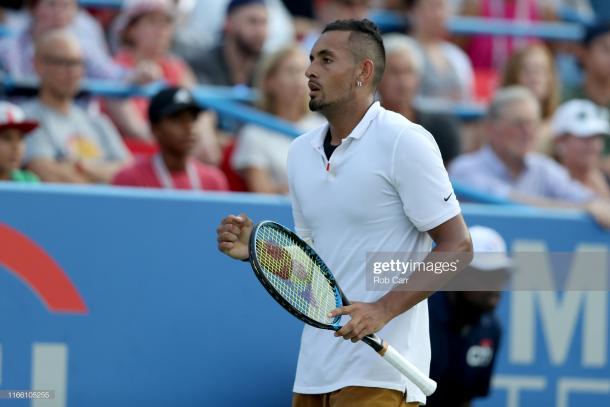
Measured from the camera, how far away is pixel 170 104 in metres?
6.71

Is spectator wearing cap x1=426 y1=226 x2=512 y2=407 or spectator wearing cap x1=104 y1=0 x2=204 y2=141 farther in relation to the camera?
spectator wearing cap x1=104 y1=0 x2=204 y2=141

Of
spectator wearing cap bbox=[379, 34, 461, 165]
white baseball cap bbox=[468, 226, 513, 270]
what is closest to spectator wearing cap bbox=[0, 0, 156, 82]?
spectator wearing cap bbox=[379, 34, 461, 165]

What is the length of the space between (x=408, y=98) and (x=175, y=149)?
195 cm

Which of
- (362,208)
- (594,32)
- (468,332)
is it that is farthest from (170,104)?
(594,32)

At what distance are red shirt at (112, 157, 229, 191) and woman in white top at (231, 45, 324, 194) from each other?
0.31m

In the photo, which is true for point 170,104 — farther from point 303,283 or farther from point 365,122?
point 303,283

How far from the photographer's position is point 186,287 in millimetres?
5980

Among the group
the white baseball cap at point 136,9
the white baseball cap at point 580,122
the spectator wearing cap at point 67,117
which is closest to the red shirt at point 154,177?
the spectator wearing cap at point 67,117

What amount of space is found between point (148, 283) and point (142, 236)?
0.74 ft

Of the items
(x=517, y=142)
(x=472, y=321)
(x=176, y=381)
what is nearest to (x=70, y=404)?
(x=176, y=381)

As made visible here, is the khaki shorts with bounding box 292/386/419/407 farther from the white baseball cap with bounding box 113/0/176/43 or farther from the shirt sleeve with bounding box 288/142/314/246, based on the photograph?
the white baseball cap with bounding box 113/0/176/43

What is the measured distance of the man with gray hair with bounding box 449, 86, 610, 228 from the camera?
764cm

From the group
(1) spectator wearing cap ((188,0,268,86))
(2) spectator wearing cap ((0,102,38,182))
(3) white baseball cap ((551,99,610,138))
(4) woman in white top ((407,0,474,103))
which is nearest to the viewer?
(2) spectator wearing cap ((0,102,38,182))

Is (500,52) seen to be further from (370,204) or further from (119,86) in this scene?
(370,204)
